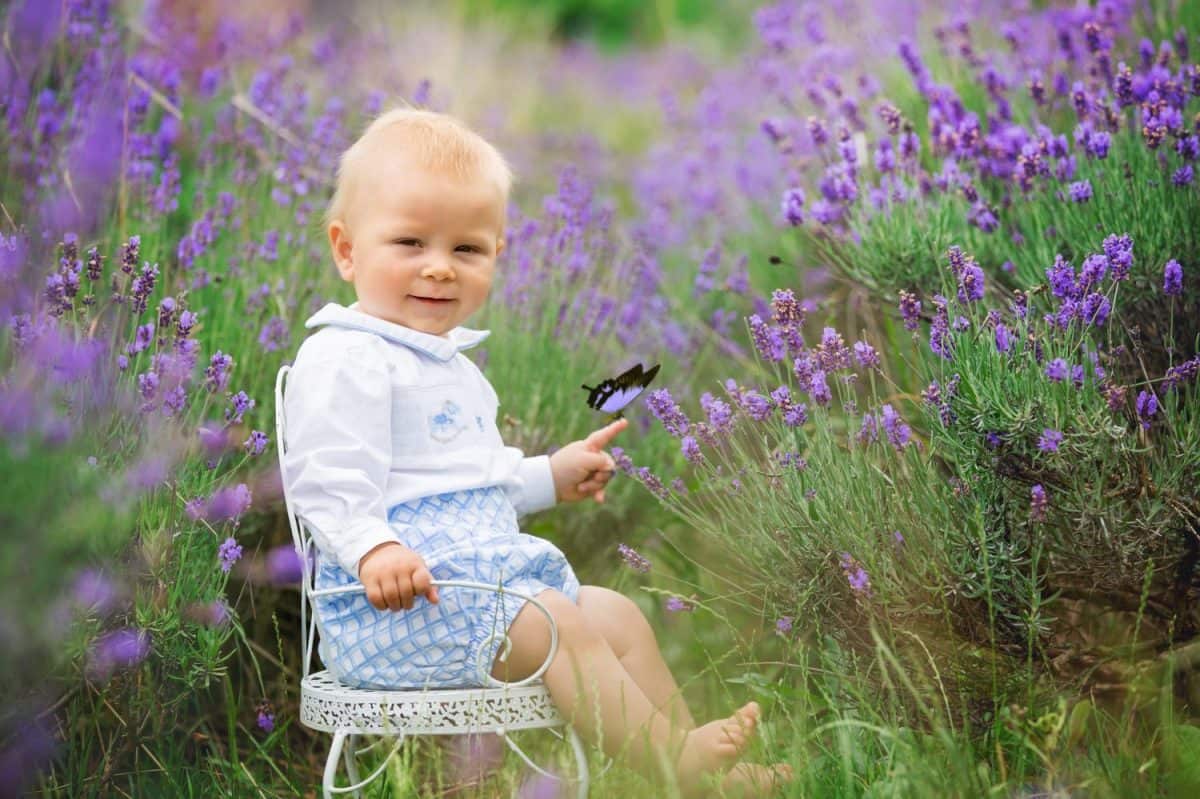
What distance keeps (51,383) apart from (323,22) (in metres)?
6.56

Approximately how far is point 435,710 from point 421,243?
764mm

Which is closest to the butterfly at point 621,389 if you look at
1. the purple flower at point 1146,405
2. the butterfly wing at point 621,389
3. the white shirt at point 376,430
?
the butterfly wing at point 621,389

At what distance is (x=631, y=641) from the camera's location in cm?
209

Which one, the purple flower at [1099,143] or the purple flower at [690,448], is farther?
the purple flower at [1099,143]

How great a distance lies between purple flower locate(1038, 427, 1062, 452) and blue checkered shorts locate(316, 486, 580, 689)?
2.67ft

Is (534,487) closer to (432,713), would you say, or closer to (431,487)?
(431,487)

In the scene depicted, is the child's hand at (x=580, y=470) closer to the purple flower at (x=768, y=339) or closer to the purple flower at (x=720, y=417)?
the purple flower at (x=720, y=417)

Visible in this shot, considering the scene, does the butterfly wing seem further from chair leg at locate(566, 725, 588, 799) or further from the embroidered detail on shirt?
chair leg at locate(566, 725, 588, 799)

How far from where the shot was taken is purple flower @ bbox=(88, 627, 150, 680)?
1.90m

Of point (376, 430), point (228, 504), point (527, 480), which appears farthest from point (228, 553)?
point (527, 480)

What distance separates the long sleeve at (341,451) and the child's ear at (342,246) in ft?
0.72

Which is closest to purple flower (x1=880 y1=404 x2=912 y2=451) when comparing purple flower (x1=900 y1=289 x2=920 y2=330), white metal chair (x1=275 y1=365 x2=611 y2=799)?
purple flower (x1=900 y1=289 x2=920 y2=330)

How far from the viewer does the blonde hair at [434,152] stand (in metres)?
2.05

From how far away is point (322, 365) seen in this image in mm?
1984
